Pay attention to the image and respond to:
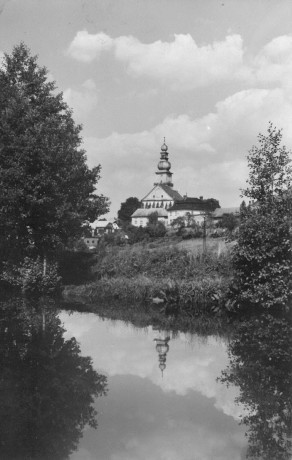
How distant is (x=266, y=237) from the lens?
1592cm

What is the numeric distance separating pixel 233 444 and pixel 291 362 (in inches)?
166

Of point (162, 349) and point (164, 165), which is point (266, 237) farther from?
point (164, 165)

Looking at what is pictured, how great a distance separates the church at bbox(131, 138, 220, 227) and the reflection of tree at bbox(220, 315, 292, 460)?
92130mm

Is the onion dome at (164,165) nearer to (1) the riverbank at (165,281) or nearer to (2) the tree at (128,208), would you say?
(2) the tree at (128,208)

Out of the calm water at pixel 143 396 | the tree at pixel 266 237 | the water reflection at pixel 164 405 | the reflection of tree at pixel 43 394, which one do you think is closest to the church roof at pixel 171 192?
the tree at pixel 266 237

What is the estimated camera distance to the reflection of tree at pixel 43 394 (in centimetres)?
579

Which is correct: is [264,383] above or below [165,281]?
below

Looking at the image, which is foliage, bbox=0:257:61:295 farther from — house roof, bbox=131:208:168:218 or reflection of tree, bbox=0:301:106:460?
house roof, bbox=131:208:168:218

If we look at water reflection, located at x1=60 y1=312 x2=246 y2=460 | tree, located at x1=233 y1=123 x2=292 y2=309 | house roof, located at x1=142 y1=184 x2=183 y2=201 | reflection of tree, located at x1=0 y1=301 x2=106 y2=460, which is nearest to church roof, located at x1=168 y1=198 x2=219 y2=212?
house roof, located at x1=142 y1=184 x2=183 y2=201

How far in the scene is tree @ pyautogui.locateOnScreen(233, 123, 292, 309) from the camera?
630 inches

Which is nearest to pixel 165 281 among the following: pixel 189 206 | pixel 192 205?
pixel 189 206

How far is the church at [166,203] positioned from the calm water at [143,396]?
93.0 meters

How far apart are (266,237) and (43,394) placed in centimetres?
1029

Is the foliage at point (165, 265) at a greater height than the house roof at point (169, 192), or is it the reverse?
the house roof at point (169, 192)
